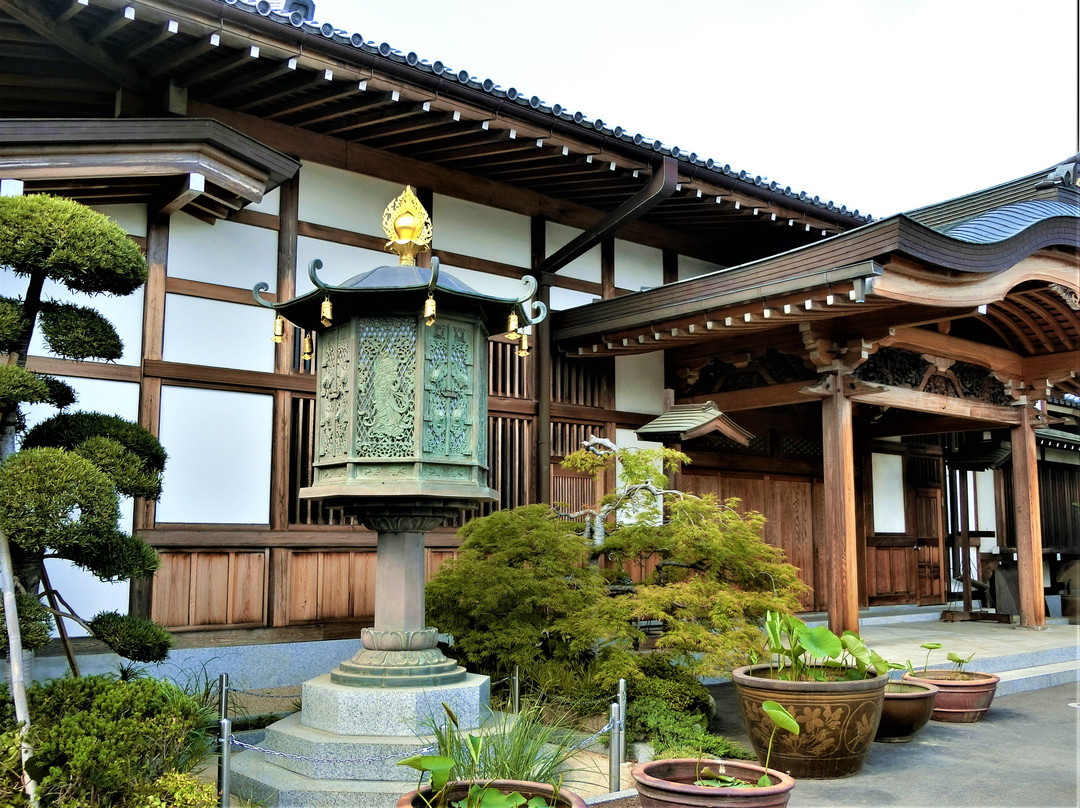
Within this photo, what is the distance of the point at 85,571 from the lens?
7488 millimetres

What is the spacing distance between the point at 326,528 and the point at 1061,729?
6.76 m

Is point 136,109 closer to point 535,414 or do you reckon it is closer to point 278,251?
point 278,251

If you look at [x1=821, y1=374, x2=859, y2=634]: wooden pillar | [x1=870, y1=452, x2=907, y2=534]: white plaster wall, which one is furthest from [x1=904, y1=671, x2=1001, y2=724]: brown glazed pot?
[x1=870, y1=452, x2=907, y2=534]: white plaster wall

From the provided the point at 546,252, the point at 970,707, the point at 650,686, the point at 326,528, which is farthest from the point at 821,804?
the point at 546,252

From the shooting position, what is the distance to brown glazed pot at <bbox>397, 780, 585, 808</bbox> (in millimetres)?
3891

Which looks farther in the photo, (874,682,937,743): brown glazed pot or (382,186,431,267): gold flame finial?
(874,682,937,743): brown glazed pot

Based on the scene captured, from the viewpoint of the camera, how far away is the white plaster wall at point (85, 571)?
742 centimetres

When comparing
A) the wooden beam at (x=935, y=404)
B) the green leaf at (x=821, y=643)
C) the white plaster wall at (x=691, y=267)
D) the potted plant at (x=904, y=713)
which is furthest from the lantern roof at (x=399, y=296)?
the white plaster wall at (x=691, y=267)

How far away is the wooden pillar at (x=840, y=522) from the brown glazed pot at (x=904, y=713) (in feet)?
7.84

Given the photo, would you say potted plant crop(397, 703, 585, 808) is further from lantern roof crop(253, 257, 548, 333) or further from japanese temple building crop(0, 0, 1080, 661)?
japanese temple building crop(0, 0, 1080, 661)

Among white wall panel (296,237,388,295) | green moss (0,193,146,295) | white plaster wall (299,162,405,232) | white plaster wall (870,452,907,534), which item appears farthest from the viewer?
white plaster wall (870,452,907,534)

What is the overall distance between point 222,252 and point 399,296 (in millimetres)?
3109

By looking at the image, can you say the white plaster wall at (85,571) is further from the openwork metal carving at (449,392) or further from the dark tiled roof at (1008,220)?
the dark tiled roof at (1008,220)

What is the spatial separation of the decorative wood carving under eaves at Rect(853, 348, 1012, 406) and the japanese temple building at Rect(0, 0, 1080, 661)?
0.04m
